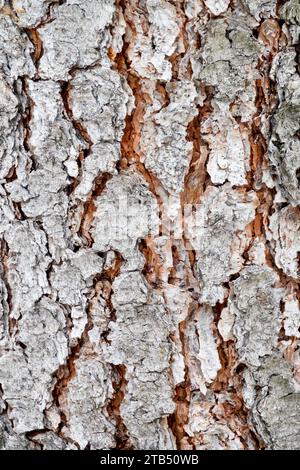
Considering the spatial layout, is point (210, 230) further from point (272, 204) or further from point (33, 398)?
point (33, 398)

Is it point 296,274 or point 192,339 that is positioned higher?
point 296,274

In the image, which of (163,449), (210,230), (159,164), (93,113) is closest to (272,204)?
(210,230)

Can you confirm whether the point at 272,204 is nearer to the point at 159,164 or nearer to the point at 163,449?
the point at 159,164

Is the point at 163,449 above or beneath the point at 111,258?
beneath

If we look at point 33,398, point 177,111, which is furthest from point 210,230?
point 33,398

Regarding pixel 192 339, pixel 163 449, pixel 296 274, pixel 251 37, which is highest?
pixel 251 37

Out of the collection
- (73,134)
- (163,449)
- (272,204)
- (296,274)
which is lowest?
(163,449)
